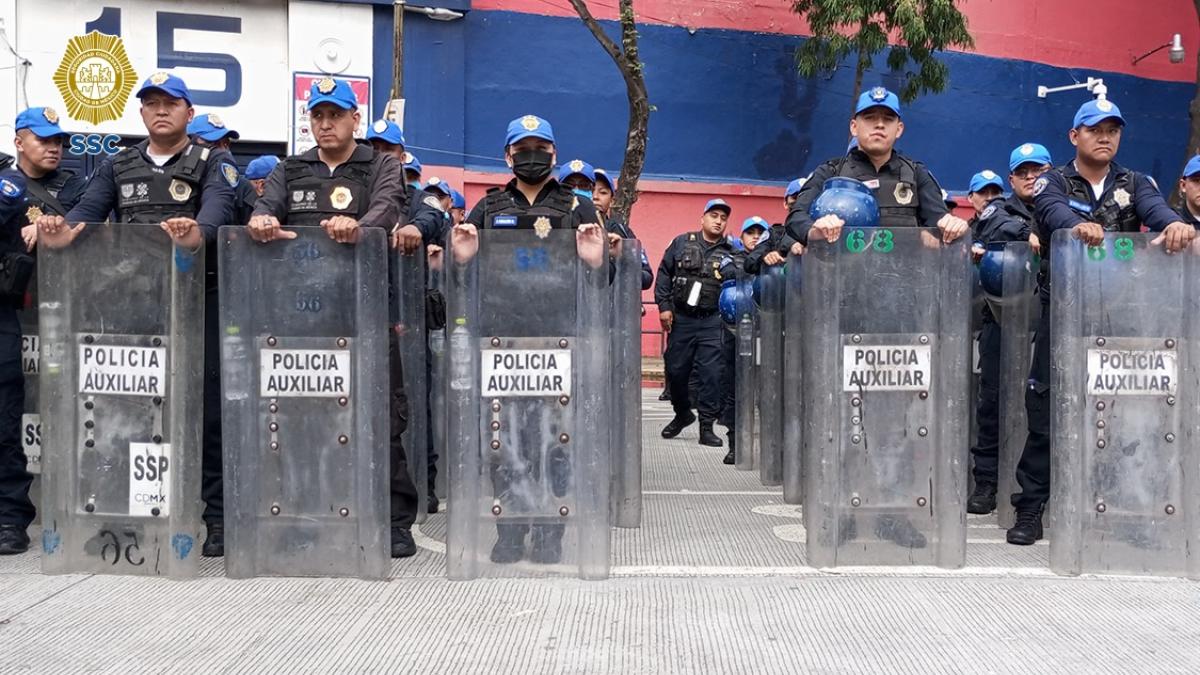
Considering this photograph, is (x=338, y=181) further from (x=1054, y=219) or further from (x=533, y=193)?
(x=1054, y=219)

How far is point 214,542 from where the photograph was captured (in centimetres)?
527

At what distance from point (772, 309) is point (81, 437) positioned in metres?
4.25

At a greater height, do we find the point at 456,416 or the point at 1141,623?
Result: the point at 456,416

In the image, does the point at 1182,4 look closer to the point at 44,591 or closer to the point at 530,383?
the point at 530,383

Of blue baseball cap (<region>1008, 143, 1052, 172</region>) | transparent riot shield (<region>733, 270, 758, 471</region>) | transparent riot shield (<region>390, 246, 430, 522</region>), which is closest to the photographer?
transparent riot shield (<region>390, 246, 430, 522</region>)

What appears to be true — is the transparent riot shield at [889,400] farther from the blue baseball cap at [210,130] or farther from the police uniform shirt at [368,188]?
the blue baseball cap at [210,130]

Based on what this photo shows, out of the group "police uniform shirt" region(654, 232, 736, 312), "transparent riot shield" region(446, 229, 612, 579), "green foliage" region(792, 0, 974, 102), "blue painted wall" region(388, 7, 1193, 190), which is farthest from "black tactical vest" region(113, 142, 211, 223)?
"green foliage" region(792, 0, 974, 102)

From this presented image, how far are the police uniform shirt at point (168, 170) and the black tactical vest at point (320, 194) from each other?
31 centimetres

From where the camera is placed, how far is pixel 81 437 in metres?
4.87

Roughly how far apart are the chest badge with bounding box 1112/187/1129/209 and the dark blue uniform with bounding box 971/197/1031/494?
94 centimetres

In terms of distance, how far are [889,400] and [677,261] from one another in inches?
181

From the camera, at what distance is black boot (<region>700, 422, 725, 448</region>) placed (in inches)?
381

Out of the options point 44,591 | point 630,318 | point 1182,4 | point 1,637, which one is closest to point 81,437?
point 44,591

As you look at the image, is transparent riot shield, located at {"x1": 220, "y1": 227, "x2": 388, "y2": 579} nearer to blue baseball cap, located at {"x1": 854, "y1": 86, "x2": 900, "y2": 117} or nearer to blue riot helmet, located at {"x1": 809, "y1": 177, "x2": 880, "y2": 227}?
blue riot helmet, located at {"x1": 809, "y1": 177, "x2": 880, "y2": 227}
